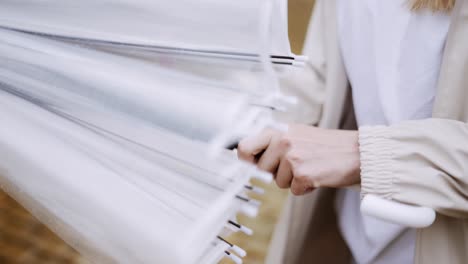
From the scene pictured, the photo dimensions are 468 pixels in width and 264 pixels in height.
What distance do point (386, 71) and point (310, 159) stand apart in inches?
10.4

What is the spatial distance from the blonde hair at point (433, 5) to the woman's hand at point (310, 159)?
0.21 metres

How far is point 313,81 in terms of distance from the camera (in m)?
0.87

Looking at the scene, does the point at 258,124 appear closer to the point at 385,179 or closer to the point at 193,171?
the point at 193,171

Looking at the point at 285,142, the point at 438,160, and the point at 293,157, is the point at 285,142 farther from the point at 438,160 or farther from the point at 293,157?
the point at 438,160

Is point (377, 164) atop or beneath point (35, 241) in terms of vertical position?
atop

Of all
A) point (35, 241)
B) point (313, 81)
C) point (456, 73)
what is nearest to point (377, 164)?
point (456, 73)

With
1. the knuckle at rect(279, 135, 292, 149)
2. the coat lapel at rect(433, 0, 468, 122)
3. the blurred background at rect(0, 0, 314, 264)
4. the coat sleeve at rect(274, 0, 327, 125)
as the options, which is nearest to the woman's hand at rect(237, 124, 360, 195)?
the knuckle at rect(279, 135, 292, 149)

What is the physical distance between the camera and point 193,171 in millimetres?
391

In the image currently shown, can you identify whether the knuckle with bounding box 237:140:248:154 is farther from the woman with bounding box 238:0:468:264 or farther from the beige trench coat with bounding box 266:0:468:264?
the beige trench coat with bounding box 266:0:468:264

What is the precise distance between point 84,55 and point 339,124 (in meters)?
0.53

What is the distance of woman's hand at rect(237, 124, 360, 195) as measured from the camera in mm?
513

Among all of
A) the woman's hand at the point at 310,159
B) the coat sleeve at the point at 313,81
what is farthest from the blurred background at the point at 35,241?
the woman's hand at the point at 310,159

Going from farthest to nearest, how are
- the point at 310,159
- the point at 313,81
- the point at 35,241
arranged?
the point at 35,241, the point at 313,81, the point at 310,159

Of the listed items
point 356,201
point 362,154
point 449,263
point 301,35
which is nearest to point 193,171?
point 362,154
